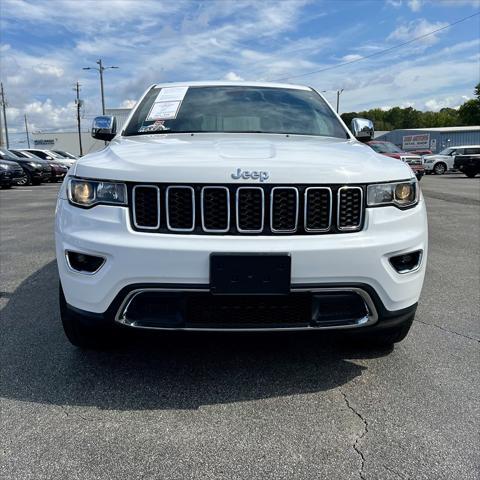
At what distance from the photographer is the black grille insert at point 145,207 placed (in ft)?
7.80

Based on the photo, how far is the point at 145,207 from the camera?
2.38 meters

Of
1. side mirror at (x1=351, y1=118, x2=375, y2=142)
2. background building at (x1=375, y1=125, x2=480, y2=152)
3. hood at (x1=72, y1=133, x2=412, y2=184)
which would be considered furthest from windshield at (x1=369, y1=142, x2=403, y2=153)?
background building at (x1=375, y1=125, x2=480, y2=152)

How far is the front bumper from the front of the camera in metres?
2.27

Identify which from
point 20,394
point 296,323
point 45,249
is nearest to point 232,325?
point 296,323

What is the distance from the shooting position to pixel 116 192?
7.89 ft

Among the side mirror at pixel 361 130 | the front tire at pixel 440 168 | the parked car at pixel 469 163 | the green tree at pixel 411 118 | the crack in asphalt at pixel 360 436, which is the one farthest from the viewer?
the green tree at pixel 411 118

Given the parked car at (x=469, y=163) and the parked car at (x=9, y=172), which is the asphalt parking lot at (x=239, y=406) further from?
the parked car at (x=469, y=163)

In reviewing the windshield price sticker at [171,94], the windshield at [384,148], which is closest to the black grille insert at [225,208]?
the windshield price sticker at [171,94]

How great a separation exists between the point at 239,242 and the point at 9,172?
18.3 meters

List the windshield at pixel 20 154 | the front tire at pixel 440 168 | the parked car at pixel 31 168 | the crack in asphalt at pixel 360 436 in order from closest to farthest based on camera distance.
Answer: the crack in asphalt at pixel 360 436 → the parked car at pixel 31 168 → the windshield at pixel 20 154 → the front tire at pixel 440 168

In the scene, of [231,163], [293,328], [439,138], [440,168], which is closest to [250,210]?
[231,163]

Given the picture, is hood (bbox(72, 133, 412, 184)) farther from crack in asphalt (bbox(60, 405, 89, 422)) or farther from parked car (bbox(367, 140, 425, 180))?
parked car (bbox(367, 140, 425, 180))

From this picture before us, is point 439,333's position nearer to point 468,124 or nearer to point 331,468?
point 331,468

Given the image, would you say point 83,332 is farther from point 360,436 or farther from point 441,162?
point 441,162
